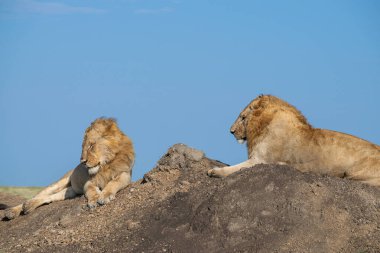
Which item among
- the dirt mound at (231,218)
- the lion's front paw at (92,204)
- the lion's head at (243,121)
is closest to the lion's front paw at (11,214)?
the dirt mound at (231,218)

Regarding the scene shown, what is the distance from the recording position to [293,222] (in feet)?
40.3

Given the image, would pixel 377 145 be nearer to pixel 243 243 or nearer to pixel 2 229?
pixel 243 243

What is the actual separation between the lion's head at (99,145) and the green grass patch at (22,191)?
25.7 feet

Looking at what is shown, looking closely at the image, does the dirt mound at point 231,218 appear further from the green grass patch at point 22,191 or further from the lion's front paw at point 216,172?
the green grass patch at point 22,191

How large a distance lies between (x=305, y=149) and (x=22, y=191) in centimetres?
1216

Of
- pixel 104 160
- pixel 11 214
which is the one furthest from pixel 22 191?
pixel 104 160

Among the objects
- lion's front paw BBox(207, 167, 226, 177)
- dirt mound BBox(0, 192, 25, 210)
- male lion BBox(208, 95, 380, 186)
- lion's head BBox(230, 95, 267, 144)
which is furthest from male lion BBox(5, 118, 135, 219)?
dirt mound BBox(0, 192, 25, 210)

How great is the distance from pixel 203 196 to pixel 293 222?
5.62ft

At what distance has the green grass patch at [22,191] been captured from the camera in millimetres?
23270

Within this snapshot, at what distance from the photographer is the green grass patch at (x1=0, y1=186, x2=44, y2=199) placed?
76.3ft

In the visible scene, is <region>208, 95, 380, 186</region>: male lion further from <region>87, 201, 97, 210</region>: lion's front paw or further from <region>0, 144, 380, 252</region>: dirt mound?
<region>87, 201, 97, 210</region>: lion's front paw

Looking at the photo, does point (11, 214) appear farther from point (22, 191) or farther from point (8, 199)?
point (22, 191)

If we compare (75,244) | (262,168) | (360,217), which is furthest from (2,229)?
(360,217)

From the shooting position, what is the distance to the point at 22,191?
2383 cm
